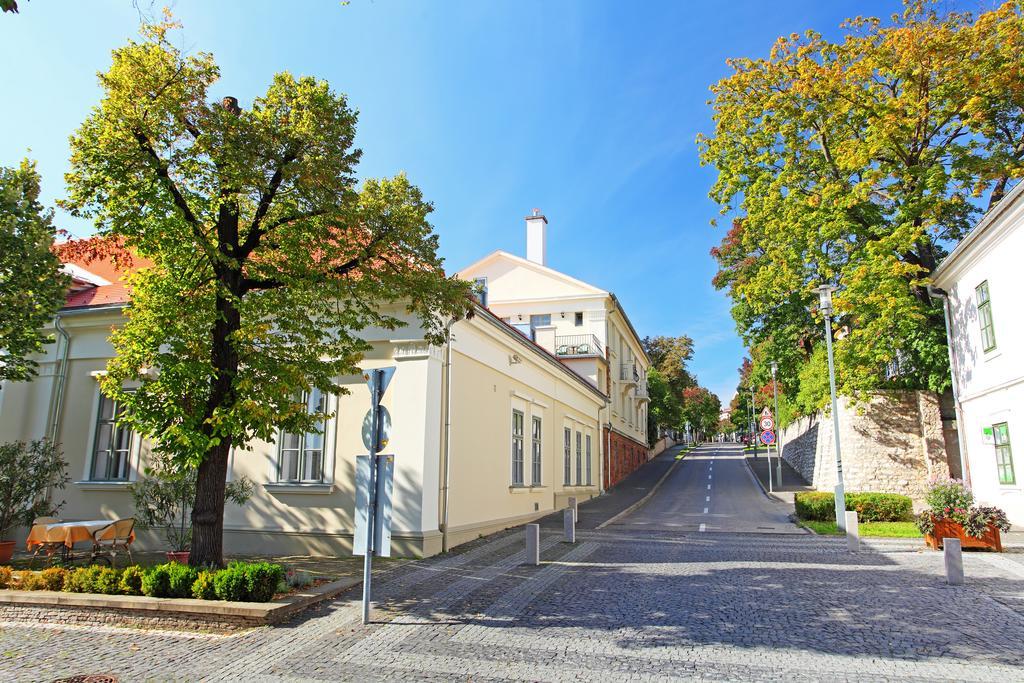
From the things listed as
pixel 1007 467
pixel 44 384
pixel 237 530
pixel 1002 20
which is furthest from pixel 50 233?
pixel 1002 20

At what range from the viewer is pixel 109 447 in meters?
13.9

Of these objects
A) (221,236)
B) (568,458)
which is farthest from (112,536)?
(568,458)

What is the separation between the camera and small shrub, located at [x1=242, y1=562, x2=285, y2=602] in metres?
7.20

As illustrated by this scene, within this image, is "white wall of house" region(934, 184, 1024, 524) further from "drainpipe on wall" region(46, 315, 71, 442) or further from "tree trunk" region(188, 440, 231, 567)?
"drainpipe on wall" region(46, 315, 71, 442)

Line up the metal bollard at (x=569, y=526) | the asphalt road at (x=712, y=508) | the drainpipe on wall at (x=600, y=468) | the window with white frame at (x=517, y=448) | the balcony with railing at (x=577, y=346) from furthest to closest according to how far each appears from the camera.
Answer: the balcony with railing at (x=577, y=346) < the drainpipe on wall at (x=600, y=468) < the asphalt road at (x=712, y=508) < the window with white frame at (x=517, y=448) < the metal bollard at (x=569, y=526)

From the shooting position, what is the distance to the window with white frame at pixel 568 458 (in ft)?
74.0

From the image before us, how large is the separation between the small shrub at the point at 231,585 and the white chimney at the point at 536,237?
30.1 m

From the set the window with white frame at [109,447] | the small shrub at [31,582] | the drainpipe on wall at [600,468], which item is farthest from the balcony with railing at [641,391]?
the small shrub at [31,582]

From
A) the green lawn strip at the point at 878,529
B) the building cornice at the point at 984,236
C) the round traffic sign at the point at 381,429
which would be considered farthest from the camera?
the green lawn strip at the point at 878,529

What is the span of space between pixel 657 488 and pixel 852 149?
18853 mm

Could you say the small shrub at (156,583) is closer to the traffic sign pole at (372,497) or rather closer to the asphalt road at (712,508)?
the traffic sign pole at (372,497)

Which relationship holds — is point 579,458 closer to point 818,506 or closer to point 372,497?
point 818,506

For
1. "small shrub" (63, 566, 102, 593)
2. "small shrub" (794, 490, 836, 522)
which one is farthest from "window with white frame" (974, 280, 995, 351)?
"small shrub" (63, 566, 102, 593)

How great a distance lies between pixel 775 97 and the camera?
20.7 m
